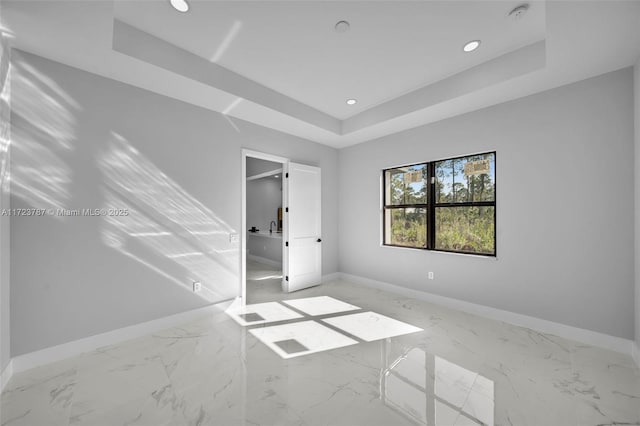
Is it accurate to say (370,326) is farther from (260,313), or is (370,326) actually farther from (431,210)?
(431,210)

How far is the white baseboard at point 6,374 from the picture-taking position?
6.32 ft

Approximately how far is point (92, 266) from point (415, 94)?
13.6ft

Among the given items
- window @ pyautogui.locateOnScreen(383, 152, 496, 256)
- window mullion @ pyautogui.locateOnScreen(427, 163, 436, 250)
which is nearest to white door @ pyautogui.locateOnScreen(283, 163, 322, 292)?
window @ pyautogui.locateOnScreen(383, 152, 496, 256)

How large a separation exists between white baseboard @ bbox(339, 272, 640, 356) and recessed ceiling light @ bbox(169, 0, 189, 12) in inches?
169

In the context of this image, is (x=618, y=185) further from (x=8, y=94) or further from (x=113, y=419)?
(x=8, y=94)

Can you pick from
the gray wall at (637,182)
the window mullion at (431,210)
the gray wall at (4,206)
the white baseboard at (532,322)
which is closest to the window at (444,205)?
the window mullion at (431,210)

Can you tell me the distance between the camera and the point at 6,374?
79.1 inches

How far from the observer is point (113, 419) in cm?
166

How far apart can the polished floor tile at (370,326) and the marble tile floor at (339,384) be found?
0.15m

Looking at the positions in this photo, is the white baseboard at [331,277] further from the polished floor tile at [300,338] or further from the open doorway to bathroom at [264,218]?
the polished floor tile at [300,338]

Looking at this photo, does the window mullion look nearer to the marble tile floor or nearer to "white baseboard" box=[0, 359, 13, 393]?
the marble tile floor

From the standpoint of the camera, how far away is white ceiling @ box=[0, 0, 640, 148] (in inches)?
77.6

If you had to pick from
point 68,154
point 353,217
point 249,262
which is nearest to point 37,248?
point 68,154

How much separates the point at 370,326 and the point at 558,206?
8.05 feet
